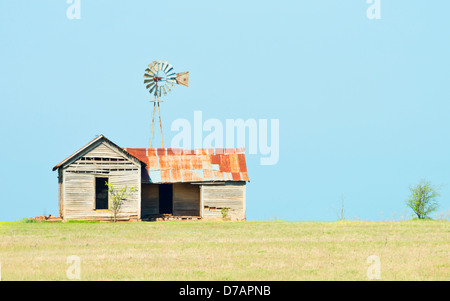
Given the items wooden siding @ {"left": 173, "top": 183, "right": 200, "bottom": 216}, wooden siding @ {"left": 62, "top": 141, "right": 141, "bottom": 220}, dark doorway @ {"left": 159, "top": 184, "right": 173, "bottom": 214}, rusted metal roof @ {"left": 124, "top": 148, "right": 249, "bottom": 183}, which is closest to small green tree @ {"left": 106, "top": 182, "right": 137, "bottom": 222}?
wooden siding @ {"left": 62, "top": 141, "right": 141, "bottom": 220}

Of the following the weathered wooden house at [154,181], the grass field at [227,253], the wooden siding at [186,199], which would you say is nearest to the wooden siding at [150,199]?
the weathered wooden house at [154,181]

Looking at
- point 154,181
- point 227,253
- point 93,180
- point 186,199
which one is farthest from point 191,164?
point 227,253

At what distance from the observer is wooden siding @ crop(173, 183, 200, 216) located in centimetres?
4672

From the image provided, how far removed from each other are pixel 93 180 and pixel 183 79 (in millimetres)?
12309

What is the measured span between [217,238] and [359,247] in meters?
7.09

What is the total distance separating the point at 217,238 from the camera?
29.2 metres

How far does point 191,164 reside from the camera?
47.0m

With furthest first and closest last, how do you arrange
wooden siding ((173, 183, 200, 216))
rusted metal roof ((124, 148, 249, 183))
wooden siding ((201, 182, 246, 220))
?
1. wooden siding ((173, 183, 200, 216))
2. rusted metal roof ((124, 148, 249, 183))
3. wooden siding ((201, 182, 246, 220))

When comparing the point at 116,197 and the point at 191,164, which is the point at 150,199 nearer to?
the point at 191,164

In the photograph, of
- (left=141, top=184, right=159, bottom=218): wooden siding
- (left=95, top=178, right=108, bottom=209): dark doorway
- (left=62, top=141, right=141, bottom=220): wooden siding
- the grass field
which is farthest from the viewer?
(left=141, top=184, right=159, bottom=218): wooden siding

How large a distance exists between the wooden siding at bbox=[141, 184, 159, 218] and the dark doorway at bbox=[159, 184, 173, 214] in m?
0.83

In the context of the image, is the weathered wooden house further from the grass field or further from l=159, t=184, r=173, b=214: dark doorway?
the grass field

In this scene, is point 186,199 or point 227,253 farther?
point 186,199
